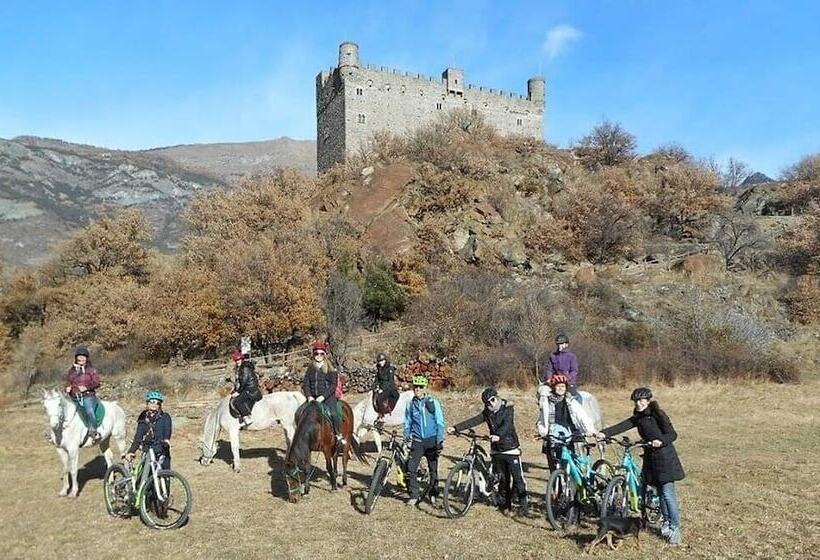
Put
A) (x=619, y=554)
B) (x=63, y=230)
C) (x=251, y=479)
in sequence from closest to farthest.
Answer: (x=619, y=554) < (x=251, y=479) < (x=63, y=230)

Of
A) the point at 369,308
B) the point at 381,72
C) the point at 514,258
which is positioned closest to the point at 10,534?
the point at 369,308

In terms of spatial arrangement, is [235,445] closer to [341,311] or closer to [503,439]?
[503,439]

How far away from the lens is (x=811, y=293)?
31422 mm

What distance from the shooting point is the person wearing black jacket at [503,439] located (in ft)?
27.2

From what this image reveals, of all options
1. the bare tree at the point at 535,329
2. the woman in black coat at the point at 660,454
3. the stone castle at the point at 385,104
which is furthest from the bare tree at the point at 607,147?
the woman in black coat at the point at 660,454

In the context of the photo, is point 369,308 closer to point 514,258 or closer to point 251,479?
point 514,258

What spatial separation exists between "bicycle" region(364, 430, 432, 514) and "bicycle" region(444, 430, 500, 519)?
52cm

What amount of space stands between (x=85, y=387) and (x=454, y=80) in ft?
152

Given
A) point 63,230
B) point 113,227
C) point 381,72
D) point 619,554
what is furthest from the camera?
point 63,230

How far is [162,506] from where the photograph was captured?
841 cm

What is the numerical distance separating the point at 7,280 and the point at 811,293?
164 ft

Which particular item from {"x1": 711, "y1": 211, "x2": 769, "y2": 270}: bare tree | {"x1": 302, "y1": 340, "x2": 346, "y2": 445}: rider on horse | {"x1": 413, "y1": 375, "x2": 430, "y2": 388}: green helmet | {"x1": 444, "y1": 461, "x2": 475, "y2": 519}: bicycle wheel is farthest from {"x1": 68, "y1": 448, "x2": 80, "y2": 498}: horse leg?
{"x1": 711, "y1": 211, "x2": 769, "y2": 270}: bare tree

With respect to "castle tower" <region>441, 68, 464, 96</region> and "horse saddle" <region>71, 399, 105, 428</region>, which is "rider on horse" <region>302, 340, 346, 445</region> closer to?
"horse saddle" <region>71, 399, 105, 428</region>

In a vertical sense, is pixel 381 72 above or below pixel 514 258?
above
